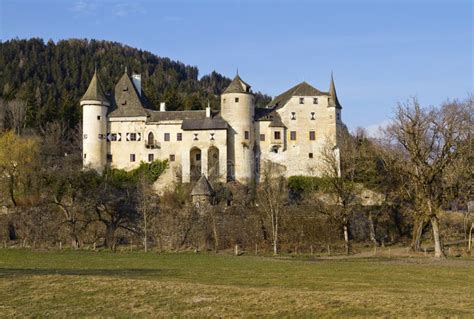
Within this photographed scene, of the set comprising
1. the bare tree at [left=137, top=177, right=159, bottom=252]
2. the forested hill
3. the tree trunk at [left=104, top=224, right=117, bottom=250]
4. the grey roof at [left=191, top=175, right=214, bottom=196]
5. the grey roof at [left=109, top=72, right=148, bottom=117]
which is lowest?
the tree trunk at [left=104, top=224, right=117, bottom=250]

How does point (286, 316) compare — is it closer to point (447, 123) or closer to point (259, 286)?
point (259, 286)

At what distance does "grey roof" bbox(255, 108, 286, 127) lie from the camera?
71.8 metres

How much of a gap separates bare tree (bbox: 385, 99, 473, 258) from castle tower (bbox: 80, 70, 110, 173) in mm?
35776

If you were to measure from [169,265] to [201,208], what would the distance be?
1065 inches

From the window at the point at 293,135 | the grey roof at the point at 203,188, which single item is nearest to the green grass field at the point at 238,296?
the grey roof at the point at 203,188

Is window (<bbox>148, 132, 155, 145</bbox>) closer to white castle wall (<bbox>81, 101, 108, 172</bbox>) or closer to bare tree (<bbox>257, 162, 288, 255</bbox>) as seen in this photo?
white castle wall (<bbox>81, 101, 108, 172</bbox>)

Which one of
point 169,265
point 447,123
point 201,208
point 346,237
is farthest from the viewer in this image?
point 201,208

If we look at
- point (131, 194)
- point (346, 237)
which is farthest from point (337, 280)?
point (131, 194)

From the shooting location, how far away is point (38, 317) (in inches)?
663

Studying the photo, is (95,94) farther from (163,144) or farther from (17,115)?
(17,115)

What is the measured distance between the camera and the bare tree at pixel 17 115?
280ft

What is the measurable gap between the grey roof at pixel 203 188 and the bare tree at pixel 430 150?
73.2 ft

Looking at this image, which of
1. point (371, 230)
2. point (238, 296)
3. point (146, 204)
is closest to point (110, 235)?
point (146, 204)

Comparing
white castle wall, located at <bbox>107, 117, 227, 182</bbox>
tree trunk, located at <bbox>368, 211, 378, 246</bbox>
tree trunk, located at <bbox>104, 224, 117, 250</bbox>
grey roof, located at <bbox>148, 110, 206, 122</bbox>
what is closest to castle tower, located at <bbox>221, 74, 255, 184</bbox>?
white castle wall, located at <bbox>107, 117, 227, 182</bbox>
